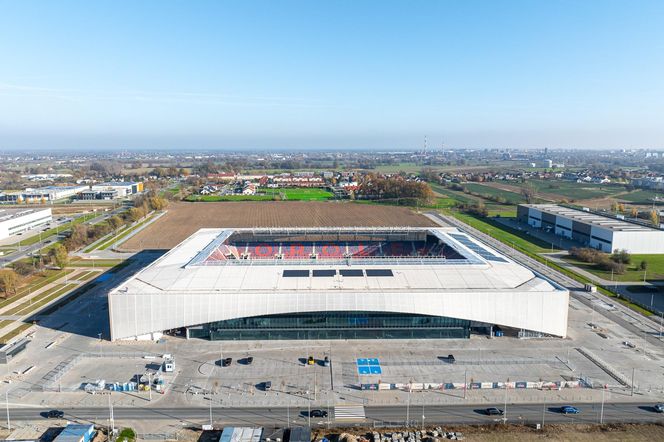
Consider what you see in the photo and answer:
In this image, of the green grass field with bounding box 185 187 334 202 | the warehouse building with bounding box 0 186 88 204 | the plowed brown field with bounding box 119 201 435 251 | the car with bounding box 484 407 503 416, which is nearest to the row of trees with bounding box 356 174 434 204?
the green grass field with bounding box 185 187 334 202

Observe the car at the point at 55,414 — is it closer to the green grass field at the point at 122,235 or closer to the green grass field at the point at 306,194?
the green grass field at the point at 122,235

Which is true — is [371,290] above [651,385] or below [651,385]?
above

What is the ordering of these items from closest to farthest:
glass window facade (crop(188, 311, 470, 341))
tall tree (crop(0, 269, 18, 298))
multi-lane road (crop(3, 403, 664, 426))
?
multi-lane road (crop(3, 403, 664, 426)) → glass window facade (crop(188, 311, 470, 341)) → tall tree (crop(0, 269, 18, 298))

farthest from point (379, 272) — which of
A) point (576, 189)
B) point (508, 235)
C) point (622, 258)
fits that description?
point (576, 189)

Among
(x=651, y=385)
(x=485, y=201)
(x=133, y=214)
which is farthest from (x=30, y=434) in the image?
(x=485, y=201)

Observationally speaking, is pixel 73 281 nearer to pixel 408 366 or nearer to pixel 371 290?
pixel 371 290

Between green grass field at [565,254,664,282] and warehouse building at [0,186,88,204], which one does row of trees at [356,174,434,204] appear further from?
warehouse building at [0,186,88,204]

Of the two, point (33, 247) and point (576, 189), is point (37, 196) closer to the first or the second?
point (33, 247)
